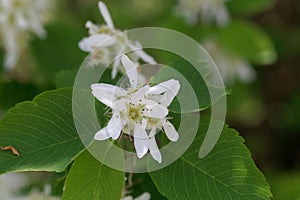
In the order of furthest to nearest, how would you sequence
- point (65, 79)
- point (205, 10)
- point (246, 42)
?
point (205, 10)
point (246, 42)
point (65, 79)

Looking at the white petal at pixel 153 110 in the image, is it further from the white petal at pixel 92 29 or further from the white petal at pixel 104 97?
the white petal at pixel 92 29

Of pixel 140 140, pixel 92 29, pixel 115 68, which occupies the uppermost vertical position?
pixel 92 29

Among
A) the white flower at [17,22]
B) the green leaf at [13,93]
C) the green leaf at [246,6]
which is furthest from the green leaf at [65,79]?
the green leaf at [246,6]

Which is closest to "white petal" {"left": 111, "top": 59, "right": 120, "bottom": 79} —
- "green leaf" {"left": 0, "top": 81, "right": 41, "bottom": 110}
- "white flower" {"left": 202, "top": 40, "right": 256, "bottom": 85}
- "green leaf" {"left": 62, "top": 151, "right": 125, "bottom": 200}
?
"green leaf" {"left": 62, "top": 151, "right": 125, "bottom": 200}

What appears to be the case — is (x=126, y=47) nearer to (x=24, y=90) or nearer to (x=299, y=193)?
(x=24, y=90)

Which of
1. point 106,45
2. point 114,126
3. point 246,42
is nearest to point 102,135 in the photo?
point 114,126

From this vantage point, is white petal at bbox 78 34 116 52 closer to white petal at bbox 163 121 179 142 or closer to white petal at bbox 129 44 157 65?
white petal at bbox 129 44 157 65

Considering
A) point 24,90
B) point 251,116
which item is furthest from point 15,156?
point 251,116

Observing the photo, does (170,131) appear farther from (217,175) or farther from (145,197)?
(145,197)
